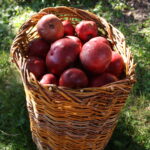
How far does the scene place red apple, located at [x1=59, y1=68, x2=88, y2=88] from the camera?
1643 millimetres

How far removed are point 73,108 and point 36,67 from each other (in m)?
0.43

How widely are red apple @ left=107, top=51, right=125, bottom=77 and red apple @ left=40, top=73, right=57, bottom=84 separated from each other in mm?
379

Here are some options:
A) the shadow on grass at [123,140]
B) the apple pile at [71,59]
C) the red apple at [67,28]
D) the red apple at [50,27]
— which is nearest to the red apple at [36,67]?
the apple pile at [71,59]

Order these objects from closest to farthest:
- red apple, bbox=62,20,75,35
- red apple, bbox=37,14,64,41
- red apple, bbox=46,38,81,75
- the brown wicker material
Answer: the brown wicker material
red apple, bbox=46,38,81,75
red apple, bbox=37,14,64,41
red apple, bbox=62,20,75,35

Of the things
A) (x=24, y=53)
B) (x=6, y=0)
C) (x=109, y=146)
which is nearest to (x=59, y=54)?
(x=24, y=53)

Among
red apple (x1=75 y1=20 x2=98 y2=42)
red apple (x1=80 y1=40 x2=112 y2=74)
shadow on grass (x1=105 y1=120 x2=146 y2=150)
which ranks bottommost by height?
shadow on grass (x1=105 y1=120 x2=146 y2=150)

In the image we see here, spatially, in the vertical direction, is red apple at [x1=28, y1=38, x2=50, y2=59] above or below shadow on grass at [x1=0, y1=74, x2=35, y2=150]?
above

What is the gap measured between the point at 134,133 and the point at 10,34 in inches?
77.1

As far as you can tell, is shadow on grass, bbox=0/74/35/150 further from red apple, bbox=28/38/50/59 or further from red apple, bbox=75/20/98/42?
red apple, bbox=75/20/98/42

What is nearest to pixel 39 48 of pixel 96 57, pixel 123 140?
pixel 96 57

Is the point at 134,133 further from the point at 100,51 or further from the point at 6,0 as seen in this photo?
the point at 6,0

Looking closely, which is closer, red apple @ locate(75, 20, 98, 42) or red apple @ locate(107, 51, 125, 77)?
red apple @ locate(107, 51, 125, 77)

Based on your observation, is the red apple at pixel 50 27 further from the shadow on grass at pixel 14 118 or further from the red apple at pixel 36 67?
the shadow on grass at pixel 14 118

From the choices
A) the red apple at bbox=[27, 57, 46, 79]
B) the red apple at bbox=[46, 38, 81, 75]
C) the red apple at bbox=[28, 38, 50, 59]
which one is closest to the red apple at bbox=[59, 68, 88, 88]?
the red apple at bbox=[46, 38, 81, 75]
